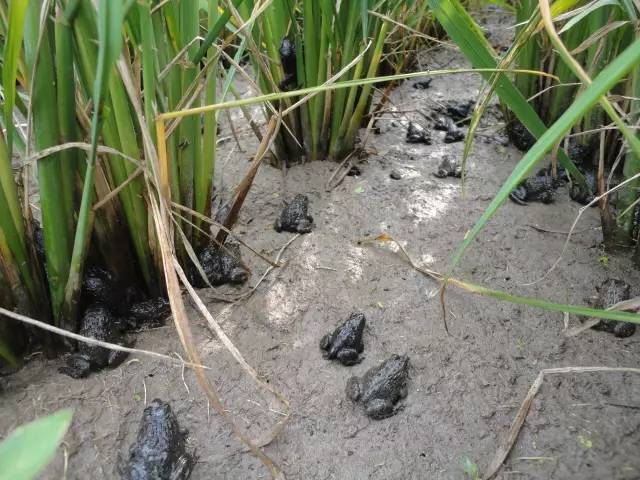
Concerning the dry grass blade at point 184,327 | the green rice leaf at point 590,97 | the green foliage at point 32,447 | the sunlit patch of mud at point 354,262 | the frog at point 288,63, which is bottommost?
the sunlit patch of mud at point 354,262

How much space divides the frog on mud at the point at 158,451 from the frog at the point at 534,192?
3.46ft

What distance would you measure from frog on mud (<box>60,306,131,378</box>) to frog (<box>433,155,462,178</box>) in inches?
39.1

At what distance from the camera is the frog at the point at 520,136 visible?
66.8 inches

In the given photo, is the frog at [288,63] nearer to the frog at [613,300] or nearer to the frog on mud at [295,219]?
the frog on mud at [295,219]

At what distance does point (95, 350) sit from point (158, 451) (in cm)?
26

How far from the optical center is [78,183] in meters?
0.95

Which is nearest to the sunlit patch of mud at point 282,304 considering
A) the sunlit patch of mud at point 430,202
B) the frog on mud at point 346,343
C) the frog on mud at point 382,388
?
the frog on mud at point 346,343

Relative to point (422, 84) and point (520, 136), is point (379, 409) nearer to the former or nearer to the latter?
point (520, 136)

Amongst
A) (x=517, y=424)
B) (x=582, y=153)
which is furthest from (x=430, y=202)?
(x=517, y=424)

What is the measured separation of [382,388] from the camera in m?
0.98

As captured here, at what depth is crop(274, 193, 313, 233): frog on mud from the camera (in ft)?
4.50

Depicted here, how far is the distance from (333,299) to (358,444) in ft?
1.13

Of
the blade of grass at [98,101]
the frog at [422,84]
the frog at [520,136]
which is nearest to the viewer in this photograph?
the blade of grass at [98,101]

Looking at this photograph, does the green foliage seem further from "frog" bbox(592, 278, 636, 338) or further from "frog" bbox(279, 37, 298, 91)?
"frog" bbox(279, 37, 298, 91)
